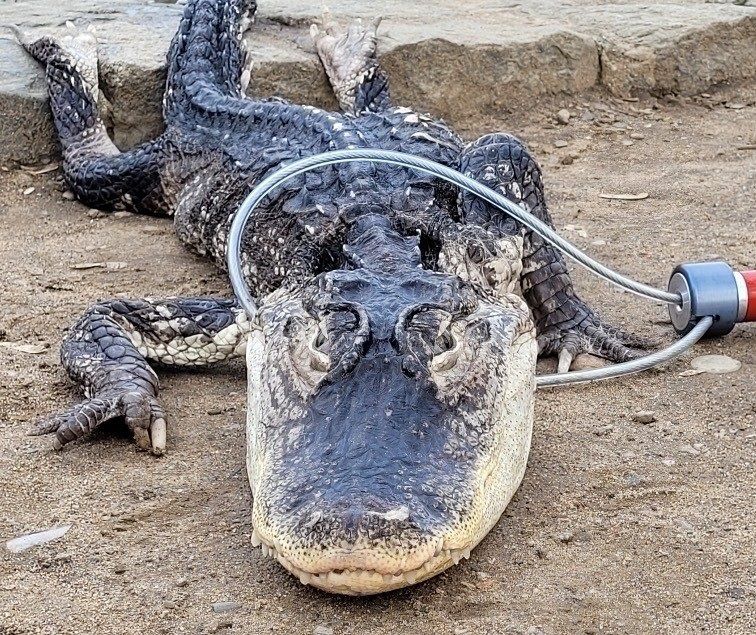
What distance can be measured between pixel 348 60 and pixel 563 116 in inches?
61.1

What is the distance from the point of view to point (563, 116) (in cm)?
745

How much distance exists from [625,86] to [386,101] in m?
1.89

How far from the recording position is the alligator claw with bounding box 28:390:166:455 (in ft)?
12.2

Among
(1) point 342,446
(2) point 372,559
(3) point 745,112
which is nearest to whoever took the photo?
(2) point 372,559

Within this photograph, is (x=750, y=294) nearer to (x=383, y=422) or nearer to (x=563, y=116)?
(x=383, y=422)

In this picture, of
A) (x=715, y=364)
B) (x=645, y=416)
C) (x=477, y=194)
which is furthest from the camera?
(x=715, y=364)

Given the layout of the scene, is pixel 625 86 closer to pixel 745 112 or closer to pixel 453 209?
pixel 745 112

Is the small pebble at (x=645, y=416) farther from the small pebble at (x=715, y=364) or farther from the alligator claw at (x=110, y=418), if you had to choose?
the alligator claw at (x=110, y=418)

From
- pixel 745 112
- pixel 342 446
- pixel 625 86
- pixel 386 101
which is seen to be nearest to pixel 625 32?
pixel 625 86

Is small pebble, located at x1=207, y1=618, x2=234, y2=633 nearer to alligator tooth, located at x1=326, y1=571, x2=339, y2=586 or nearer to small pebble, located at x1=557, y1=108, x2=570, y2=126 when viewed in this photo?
alligator tooth, located at x1=326, y1=571, x2=339, y2=586

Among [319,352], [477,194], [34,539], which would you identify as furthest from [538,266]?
[34,539]

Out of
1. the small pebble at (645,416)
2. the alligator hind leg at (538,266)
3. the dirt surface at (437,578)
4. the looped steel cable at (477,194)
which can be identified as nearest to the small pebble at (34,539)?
the dirt surface at (437,578)

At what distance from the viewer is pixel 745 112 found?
299 inches

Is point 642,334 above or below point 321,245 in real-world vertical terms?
below
